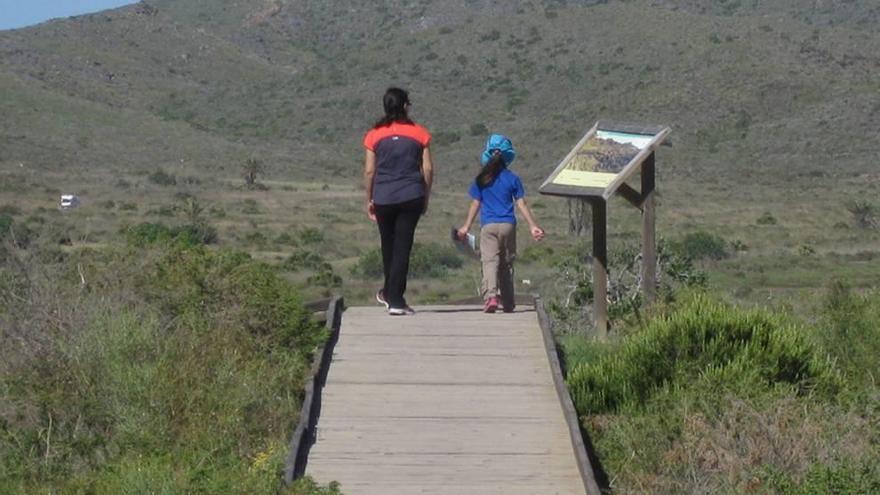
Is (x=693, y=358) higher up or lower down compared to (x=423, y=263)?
higher up

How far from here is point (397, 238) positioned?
11.1 meters

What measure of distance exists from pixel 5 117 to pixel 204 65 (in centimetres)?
3606

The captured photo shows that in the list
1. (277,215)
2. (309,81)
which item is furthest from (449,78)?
(277,215)

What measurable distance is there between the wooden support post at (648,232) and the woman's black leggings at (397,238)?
176 cm

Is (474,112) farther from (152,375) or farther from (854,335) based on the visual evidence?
(152,375)

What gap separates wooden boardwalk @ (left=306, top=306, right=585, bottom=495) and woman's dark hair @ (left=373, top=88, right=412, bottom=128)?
148cm

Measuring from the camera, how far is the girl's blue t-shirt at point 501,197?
445 inches

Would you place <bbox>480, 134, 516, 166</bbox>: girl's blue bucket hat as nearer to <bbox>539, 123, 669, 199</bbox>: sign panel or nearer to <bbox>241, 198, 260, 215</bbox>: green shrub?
<bbox>539, 123, 669, 199</bbox>: sign panel

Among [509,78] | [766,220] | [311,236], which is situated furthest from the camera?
[509,78]

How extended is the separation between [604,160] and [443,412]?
3038 millimetres

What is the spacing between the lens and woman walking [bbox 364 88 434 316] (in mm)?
10875

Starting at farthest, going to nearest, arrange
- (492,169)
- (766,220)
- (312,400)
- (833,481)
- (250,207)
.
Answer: (250,207) < (766,220) < (492,169) < (312,400) < (833,481)

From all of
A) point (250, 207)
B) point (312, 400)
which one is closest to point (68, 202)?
point (250, 207)

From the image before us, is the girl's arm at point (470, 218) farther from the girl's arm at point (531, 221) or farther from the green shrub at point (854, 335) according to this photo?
the green shrub at point (854, 335)
